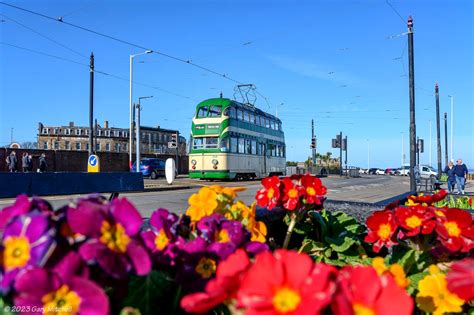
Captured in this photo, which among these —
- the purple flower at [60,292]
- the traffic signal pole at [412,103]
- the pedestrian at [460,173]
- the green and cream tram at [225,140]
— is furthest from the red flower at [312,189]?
the green and cream tram at [225,140]

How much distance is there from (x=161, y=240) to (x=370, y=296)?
681 mm

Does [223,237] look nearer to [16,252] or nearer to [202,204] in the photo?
[202,204]

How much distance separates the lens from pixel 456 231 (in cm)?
164

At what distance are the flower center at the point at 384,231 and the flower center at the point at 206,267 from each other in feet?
2.67

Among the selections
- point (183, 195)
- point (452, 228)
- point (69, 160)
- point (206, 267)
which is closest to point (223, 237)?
point (206, 267)

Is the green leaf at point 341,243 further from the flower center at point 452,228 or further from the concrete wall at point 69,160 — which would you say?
the concrete wall at point 69,160

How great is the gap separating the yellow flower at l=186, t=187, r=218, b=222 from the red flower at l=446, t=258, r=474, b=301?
0.83m

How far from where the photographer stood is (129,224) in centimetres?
104

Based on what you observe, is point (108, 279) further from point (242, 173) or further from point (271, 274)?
point (242, 173)

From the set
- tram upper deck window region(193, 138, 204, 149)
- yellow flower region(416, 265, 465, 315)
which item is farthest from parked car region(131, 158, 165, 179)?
yellow flower region(416, 265, 465, 315)

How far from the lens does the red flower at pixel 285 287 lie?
0.83m

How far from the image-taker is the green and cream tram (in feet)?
76.4

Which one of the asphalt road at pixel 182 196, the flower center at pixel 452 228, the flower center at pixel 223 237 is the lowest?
the asphalt road at pixel 182 196

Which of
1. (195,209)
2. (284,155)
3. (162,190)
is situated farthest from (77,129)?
(195,209)
